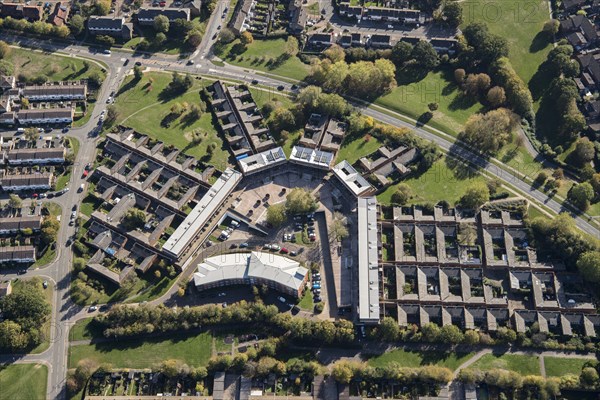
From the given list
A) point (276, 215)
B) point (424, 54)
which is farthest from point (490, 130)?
point (276, 215)

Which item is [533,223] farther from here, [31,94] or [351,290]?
[31,94]

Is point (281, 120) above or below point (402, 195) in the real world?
above

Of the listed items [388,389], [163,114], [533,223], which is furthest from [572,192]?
[163,114]

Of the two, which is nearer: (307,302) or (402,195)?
(307,302)

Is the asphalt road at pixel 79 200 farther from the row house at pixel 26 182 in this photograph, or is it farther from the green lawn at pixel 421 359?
the green lawn at pixel 421 359

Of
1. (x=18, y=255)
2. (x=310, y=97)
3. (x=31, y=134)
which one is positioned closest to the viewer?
(x=18, y=255)

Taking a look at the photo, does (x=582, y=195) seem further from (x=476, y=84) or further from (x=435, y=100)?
(x=435, y=100)
